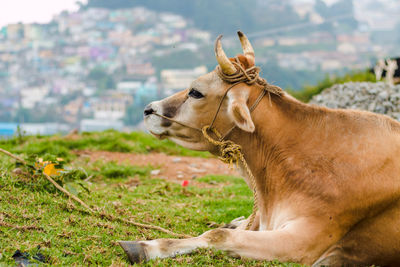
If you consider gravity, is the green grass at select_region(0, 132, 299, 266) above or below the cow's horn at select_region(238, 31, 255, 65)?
below

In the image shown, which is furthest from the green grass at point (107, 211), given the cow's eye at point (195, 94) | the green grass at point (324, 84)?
the green grass at point (324, 84)

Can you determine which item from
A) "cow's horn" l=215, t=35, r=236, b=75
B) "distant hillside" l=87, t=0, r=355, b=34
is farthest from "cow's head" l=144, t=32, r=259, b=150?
"distant hillside" l=87, t=0, r=355, b=34

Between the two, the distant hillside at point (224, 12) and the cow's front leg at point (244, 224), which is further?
the distant hillside at point (224, 12)

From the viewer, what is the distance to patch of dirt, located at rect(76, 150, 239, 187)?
9.37m

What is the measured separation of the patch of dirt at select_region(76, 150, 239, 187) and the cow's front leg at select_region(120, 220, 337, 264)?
17.1 ft

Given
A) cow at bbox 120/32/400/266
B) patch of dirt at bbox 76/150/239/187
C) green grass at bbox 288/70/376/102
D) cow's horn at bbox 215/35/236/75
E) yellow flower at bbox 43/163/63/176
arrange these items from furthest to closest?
green grass at bbox 288/70/376/102
patch of dirt at bbox 76/150/239/187
yellow flower at bbox 43/163/63/176
cow's horn at bbox 215/35/236/75
cow at bbox 120/32/400/266

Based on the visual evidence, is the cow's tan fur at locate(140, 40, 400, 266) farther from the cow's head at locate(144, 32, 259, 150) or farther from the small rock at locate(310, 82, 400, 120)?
the small rock at locate(310, 82, 400, 120)

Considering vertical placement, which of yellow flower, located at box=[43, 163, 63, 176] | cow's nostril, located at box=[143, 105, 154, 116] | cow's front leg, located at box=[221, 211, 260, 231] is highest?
cow's nostril, located at box=[143, 105, 154, 116]

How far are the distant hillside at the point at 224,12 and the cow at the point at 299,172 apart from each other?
40337 mm

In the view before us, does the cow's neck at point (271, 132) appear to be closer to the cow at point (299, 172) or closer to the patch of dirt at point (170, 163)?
the cow at point (299, 172)

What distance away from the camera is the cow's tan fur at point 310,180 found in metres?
3.67

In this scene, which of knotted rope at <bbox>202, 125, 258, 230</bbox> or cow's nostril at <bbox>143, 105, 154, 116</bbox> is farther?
cow's nostril at <bbox>143, 105, 154, 116</bbox>

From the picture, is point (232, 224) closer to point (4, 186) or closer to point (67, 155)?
point (4, 186)

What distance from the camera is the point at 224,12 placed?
48.9 metres
